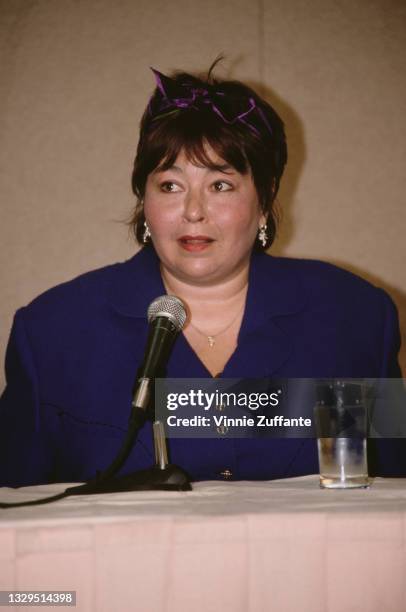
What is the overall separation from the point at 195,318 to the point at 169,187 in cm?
36

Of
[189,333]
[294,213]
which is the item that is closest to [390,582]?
[189,333]

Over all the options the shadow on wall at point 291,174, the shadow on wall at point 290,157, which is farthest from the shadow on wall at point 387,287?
the shadow on wall at point 290,157

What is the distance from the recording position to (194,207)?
1544 mm

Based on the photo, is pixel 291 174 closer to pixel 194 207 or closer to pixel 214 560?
pixel 194 207

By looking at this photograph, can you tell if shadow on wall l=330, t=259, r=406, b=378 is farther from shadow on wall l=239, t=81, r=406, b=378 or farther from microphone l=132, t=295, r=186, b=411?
microphone l=132, t=295, r=186, b=411

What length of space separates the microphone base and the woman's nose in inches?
28.6

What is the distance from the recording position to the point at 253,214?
169 cm

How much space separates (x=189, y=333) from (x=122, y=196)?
113cm

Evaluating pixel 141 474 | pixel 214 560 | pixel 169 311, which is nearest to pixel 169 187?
pixel 169 311

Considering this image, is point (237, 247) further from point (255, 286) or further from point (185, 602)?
point (185, 602)

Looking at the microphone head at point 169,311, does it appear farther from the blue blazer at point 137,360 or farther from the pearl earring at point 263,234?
the pearl earring at point 263,234

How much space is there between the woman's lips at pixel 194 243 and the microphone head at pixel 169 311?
473 millimetres

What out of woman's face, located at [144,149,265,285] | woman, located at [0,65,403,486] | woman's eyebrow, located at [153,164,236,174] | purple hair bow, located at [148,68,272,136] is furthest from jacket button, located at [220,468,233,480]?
purple hair bow, located at [148,68,272,136]

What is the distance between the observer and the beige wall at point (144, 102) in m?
2.62
